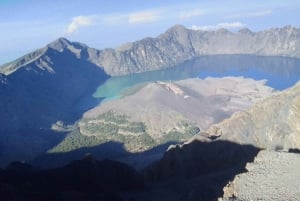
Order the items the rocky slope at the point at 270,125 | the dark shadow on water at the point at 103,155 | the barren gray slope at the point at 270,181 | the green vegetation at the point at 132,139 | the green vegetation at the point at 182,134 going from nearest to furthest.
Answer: the barren gray slope at the point at 270,181 → the rocky slope at the point at 270,125 → the dark shadow on water at the point at 103,155 → the green vegetation at the point at 132,139 → the green vegetation at the point at 182,134

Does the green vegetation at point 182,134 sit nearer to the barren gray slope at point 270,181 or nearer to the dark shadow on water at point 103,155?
the dark shadow on water at point 103,155

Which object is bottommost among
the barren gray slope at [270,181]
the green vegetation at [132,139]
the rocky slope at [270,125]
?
the green vegetation at [132,139]

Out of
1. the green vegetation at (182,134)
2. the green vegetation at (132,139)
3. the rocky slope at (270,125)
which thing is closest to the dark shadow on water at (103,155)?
the green vegetation at (132,139)

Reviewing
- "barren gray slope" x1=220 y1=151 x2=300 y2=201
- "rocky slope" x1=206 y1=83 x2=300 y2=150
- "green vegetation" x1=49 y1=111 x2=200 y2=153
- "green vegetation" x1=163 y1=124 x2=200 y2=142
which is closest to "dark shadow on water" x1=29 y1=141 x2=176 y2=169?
"green vegetation" x1=49 y1=111 x2=200 y2=153

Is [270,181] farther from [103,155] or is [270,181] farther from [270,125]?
[103,155]

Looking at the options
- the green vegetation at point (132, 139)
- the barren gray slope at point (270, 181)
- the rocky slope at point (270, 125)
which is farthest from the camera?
the green vegetation at point (132, 139)

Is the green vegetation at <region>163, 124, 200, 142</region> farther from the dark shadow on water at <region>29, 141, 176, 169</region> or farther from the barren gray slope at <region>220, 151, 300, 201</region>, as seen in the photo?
the barren gray slope at <region>220, 151, 300, 201</region>
